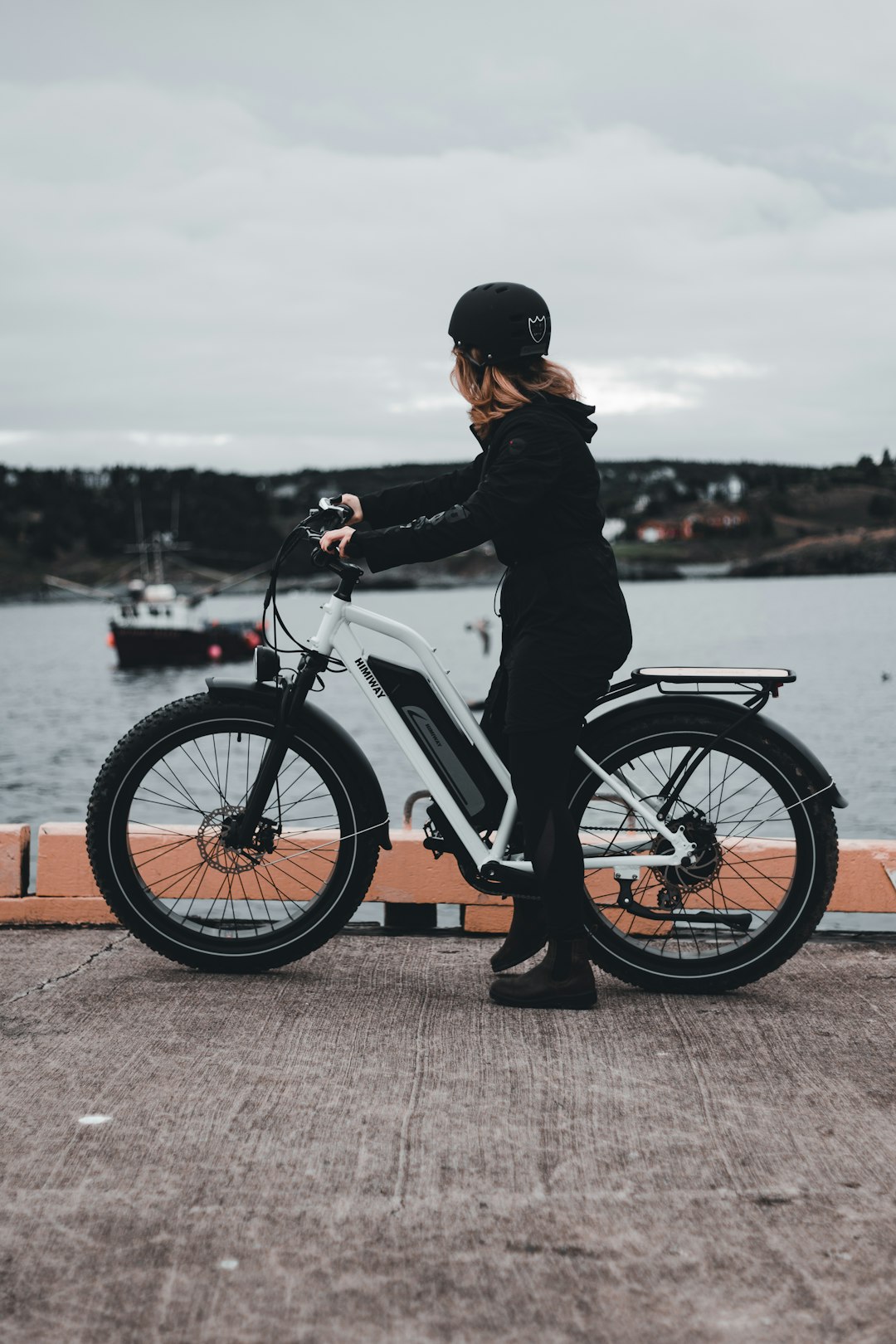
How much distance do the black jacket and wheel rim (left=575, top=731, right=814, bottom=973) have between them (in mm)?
695

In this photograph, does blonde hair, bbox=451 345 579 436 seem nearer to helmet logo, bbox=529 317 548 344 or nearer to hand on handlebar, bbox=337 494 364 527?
helmet logo, bbox=529 317 548 344

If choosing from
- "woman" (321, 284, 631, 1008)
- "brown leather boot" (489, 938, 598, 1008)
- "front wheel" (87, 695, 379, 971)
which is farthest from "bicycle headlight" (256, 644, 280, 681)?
"brown leather boot" (489, 938, 598, 1008)

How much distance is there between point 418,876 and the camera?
15.6 feet

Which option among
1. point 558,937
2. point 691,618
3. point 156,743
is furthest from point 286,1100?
point 691,618

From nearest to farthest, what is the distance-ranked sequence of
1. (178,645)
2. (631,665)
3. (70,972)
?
(70,972), (631,665), (178,645)

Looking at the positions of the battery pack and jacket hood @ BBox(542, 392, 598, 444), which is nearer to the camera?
jacket hood @ BBox(542, 392, 598, 444)

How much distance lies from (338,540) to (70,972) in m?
1.62

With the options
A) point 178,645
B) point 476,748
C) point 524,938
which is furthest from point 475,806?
point 178,645

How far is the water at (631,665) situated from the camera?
104 ft

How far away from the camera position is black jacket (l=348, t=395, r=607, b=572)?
369 centimetres

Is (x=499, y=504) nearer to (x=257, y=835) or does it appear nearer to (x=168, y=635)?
(x=257, y=835)

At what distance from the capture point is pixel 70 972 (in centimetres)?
415

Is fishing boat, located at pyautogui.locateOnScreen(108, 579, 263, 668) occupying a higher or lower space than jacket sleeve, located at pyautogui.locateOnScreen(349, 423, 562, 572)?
lower

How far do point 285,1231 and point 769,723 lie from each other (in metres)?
2.13
